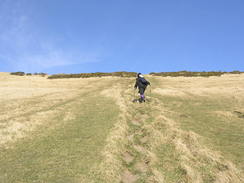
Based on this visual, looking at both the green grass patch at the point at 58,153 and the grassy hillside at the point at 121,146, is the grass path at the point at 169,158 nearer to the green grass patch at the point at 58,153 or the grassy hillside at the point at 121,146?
the grassy hillside at the point at 121,146

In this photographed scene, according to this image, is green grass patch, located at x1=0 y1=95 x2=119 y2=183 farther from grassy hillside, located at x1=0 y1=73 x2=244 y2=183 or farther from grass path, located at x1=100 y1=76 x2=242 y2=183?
grass path, located at x1=100 y1=76 x2=242 y2=183

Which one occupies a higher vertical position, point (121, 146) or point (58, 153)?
point (121, 146)

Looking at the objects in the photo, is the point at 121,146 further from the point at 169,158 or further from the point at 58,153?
the point at 58,153

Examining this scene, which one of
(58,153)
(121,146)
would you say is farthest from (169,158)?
(58,153)

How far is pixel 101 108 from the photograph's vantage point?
21359 millimetres

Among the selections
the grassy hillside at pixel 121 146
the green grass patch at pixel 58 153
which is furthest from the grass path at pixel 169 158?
the green grass patch at pixel 58 153

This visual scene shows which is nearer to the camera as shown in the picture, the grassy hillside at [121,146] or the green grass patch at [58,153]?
the green grass patch at [58,153]

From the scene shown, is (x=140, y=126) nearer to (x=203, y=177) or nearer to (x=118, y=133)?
(x=118, y=133)

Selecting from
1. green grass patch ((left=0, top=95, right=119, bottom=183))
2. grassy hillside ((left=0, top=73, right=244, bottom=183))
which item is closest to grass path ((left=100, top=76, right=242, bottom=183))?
grassy hillside ((left=0, top=73, right=244, bottom=183))

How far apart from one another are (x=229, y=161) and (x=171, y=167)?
324 cm

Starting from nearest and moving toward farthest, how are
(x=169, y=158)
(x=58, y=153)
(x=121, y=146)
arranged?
(x=169, y=158) < (x=58, y=153) < (x=121, y=146)

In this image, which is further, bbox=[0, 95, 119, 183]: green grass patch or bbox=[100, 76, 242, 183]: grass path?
bbox=[100, 76, 242, 183]: grass path

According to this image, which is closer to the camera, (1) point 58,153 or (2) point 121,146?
(1) point 58,153

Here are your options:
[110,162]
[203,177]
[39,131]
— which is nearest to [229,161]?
[203,177]
